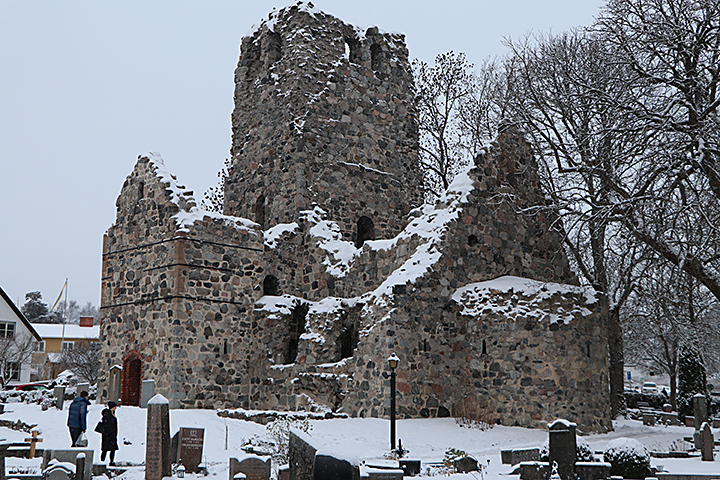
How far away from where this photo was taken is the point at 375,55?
30.4 meters

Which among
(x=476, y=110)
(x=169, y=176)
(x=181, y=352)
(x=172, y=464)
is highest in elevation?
(x=476, y=110)

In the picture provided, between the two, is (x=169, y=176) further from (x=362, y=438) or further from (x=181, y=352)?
(x=362, y=438)

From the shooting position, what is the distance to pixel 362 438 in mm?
17188

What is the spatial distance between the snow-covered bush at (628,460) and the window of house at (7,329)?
48.4 m

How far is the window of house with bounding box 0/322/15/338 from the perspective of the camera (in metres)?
51.8

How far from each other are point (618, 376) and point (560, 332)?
31.6 ft

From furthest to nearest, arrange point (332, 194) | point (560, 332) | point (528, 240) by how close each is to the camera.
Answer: point (332, 194), point (528, 240), point (560, 332)

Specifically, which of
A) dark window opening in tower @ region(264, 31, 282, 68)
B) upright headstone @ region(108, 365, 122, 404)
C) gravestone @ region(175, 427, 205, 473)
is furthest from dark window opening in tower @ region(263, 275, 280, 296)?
gravestone @ region(175, 427, 205, 473)

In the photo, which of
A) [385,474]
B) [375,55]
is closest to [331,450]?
[385,474]

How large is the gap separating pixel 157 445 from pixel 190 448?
1626mm

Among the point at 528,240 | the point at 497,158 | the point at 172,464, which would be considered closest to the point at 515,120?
the point at 497,158

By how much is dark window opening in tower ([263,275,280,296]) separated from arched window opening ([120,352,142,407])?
4852 millimetres

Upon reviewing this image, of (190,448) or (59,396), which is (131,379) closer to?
(59,396)

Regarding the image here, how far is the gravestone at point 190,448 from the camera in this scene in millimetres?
13602
